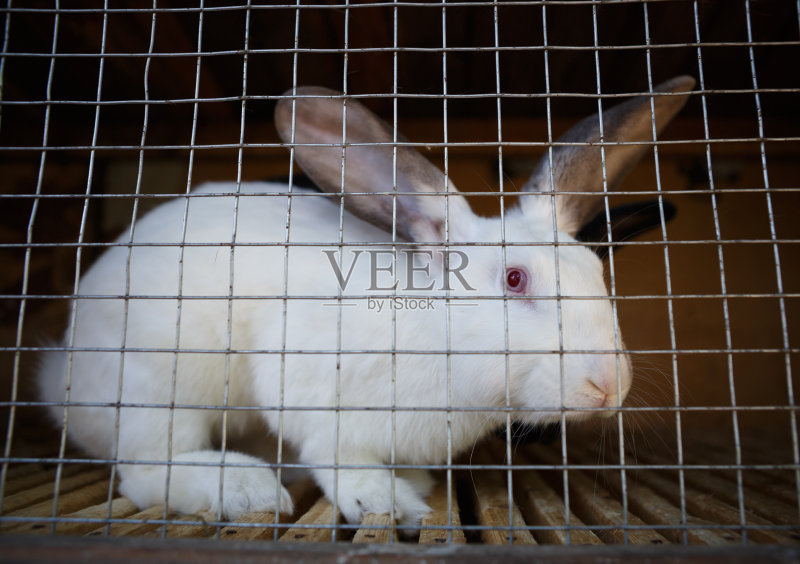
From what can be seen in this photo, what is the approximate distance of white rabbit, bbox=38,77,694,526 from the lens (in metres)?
2.13

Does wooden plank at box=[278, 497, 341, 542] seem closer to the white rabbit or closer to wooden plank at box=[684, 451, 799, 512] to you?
the white rabbit

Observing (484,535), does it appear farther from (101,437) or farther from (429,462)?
(101,437)

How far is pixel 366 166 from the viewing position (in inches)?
95.3

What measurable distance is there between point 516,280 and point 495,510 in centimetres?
82

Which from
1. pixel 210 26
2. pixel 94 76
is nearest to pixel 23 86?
pixel 94 76

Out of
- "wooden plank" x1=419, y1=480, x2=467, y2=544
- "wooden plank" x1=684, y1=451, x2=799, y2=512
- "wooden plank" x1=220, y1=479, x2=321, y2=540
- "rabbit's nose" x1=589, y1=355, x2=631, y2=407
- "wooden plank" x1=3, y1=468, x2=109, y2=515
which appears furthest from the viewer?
"wooden plank" x1=684, y1=451, x2=799, y2=512

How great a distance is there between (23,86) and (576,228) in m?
3.03

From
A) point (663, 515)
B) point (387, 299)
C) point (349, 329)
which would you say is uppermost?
point (387, 299)

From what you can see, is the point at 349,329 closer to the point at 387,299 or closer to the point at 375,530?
the point at 387,299

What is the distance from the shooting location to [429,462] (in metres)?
2.44

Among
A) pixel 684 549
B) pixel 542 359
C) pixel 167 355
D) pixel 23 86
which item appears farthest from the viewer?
pixel 23 86

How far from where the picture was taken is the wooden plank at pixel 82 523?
1749mm

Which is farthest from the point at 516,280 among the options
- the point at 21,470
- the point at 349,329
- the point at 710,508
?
the point at 21,470

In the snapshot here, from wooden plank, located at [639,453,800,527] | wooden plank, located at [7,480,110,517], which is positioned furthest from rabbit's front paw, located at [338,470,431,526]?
wooden plank, located at [639,453,800,527]
